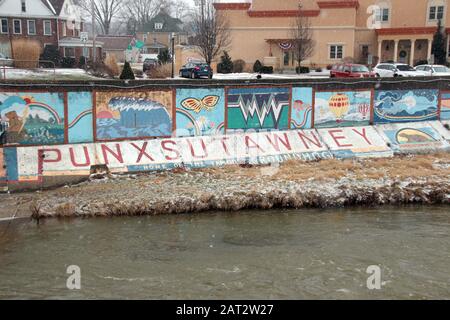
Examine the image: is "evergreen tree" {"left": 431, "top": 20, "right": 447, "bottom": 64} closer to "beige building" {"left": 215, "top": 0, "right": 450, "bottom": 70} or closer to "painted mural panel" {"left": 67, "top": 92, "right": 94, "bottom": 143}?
"beige building" {"left": 215, "top": 0, "right": 450, "bottom": 70}

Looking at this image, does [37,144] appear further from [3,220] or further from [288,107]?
[288,107]

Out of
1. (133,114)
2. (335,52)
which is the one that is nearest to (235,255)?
(133,114)

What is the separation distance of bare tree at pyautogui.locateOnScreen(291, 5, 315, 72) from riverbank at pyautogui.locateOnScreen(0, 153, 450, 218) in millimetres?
25210

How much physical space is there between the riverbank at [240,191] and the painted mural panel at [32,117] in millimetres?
2484

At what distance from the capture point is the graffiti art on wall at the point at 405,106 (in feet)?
91.5

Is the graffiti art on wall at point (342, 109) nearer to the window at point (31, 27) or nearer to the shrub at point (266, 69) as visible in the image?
the shrub at point (266, 69)

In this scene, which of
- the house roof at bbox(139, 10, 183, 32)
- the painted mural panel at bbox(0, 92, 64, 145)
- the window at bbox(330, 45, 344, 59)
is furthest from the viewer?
the house roof at bbox(139, 10, 183, 32)

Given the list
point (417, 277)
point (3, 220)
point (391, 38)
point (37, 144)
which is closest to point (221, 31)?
point (391, 38)

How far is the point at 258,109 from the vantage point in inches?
1006

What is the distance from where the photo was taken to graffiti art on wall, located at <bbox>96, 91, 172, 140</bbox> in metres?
23.0

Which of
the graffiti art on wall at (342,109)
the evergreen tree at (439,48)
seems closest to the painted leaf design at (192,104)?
the graffiti art on wall at (342,109)

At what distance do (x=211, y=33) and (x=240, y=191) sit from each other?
24290mm

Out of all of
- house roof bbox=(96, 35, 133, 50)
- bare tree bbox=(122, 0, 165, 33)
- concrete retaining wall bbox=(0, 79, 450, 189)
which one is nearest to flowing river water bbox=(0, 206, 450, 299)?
concrete retaining wall bbox=(0, 79, 450, 189)
